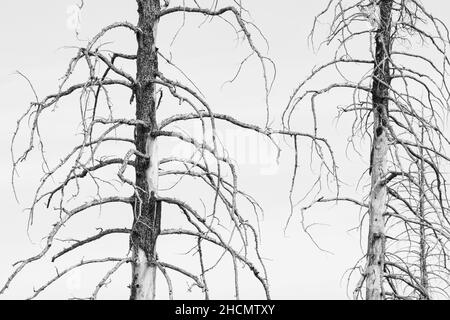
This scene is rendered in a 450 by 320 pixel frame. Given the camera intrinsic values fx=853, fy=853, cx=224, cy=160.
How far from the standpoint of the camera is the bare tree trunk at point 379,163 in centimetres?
977

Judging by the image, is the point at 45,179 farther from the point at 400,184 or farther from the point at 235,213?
the point at 400,184

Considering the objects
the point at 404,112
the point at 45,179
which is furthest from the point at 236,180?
the point at 404,112

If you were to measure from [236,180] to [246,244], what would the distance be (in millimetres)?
625

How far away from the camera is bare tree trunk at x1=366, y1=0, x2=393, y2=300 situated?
385 inches

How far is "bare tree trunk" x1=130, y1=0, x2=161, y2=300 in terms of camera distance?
28.0 ft

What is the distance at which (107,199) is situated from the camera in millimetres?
8562

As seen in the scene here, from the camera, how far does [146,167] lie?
8656mm

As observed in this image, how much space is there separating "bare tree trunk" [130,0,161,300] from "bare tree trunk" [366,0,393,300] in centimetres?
266

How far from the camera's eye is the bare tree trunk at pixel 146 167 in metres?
8.54

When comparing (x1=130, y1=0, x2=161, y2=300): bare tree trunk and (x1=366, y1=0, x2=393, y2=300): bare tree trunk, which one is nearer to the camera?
(x1=130, y1=0, x2=161, y2=300): bare tree trunk

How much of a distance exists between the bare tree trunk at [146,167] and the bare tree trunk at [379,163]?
2.66 m

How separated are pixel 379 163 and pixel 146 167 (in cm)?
285

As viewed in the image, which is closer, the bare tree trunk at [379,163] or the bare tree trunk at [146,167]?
the bare tree trunk at [146,167]
